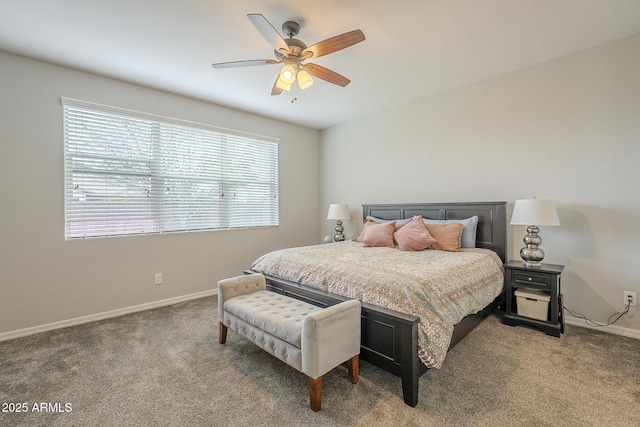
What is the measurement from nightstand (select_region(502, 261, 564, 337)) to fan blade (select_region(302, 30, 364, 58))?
2581mm

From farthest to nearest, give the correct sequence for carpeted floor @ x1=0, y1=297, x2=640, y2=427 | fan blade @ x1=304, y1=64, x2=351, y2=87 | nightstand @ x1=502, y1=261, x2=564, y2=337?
nightstand @ x1=502, y1=261, x2=564, y2=337 → fan blade @ x1=304, y1=64, x2=351, y2=87 → carpeted floor @ x1=0, y1=297, x2=640, y2=427

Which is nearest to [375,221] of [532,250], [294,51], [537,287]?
[532,250]

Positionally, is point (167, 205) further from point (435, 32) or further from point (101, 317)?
point (435, 32)

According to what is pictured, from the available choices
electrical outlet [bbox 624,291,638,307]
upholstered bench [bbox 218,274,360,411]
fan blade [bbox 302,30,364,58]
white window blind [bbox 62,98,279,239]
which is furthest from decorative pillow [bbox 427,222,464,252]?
white window blind [bbox 62,98,279,239]

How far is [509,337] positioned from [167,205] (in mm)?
4054

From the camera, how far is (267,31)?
6.29 ft

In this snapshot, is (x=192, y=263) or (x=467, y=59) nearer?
(x=467, y=59)

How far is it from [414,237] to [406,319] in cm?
164

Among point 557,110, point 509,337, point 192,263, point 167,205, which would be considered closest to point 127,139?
point 167,205

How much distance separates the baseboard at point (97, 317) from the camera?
2.67m

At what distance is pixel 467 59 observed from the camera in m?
2.88

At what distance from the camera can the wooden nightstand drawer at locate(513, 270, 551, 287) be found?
104 inches

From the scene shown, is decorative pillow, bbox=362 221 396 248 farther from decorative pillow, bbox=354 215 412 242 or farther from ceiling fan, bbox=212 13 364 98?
ceiling fan, bbox=212 13 364 98

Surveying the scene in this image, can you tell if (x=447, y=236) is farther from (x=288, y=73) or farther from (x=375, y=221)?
(x=288, y=73)
